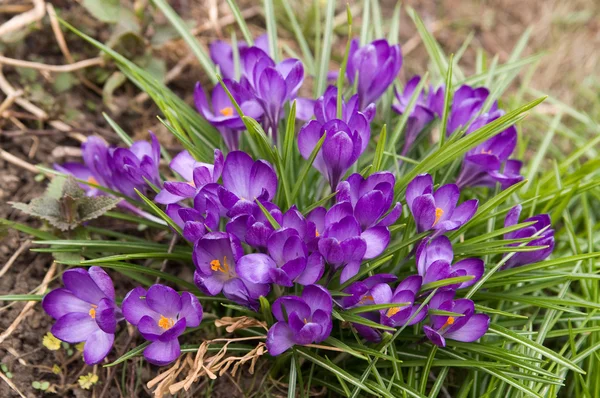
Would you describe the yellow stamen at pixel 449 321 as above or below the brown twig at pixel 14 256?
above

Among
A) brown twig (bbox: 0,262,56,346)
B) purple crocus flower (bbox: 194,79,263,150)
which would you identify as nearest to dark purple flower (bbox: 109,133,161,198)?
purple crocus flower (bbox: 194,79,263,150)

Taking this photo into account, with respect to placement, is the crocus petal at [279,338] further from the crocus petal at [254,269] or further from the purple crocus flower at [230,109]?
the purple crocus flower at [230,109]

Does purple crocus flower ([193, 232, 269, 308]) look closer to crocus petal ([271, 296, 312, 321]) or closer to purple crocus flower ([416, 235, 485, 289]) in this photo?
crocus petal ([271, 296, 312, 321])

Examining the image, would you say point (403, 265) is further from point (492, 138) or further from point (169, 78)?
point (169, 78)

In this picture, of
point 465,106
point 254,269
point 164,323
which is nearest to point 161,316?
point 164,323

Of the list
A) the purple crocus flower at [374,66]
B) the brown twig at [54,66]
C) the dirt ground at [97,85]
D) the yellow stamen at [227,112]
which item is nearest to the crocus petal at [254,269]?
the dirt ground at [97,85]

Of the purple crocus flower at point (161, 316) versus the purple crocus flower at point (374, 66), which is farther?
the purple crocus flower at point (374, 66)
